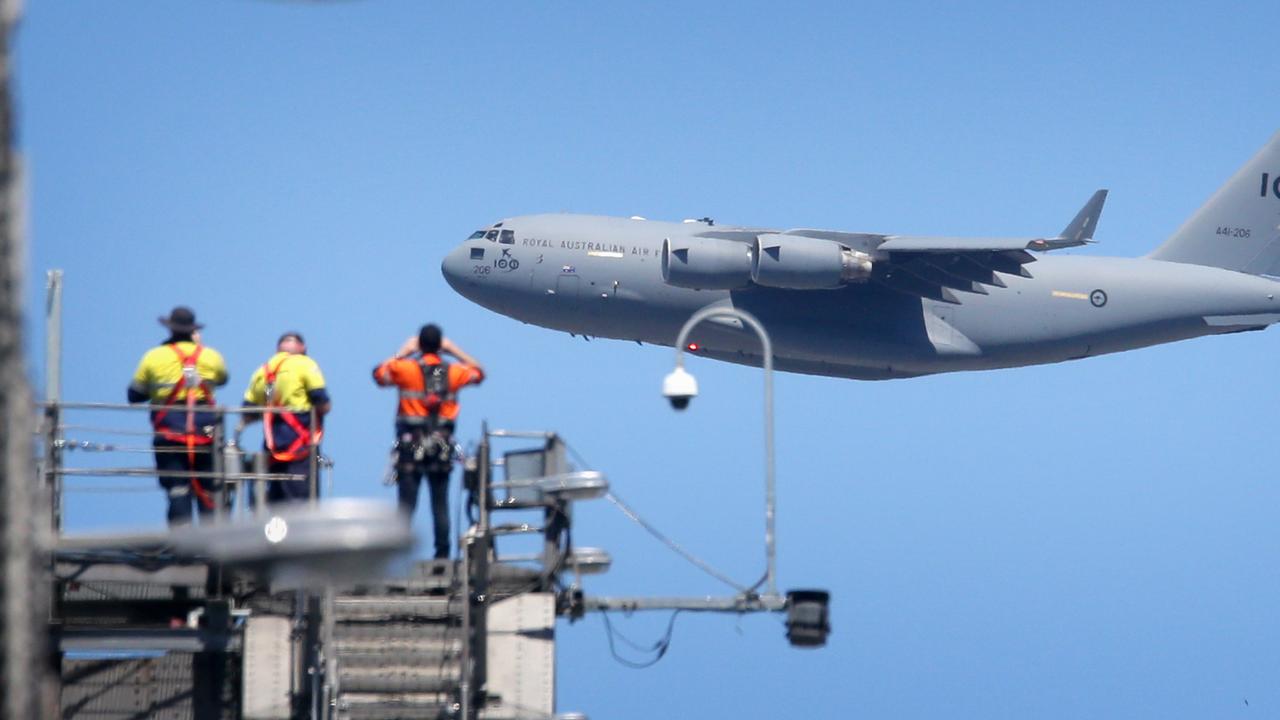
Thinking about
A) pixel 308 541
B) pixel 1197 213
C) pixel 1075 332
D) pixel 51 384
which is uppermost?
pixel 1197 213

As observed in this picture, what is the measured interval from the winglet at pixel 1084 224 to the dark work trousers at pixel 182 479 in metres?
25.2

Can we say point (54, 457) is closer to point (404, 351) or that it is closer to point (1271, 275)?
point (404, 351)

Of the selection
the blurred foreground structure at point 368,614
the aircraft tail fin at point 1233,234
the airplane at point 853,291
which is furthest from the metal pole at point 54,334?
the aircraft tail fin at point 1233,234

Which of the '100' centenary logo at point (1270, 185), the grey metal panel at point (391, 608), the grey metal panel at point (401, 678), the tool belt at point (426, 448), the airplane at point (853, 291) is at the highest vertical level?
the '100' centenary logo at point (1270, 185)

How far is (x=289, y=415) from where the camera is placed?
16.2 meters

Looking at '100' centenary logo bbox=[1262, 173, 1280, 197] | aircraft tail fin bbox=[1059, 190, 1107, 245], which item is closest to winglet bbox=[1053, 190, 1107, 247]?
aircraft tail fin bbox=[1059, 190, 1107, 245]

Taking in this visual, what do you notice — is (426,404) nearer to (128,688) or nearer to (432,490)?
(432,490)

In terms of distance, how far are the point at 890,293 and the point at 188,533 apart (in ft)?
103

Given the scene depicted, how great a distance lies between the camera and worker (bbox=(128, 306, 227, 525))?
53.1ft

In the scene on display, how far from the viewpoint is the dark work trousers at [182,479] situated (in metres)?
16.1

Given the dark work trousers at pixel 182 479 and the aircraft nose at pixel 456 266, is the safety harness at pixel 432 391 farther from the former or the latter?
the aircraft nose at pixel 456 266

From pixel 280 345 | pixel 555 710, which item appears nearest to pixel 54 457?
pixel 280 345

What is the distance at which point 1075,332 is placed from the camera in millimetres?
41281

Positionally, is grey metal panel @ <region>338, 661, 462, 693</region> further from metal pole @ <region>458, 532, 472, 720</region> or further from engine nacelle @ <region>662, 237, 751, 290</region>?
engine nacelle @ <region>662, 237, 751, 290</region>
